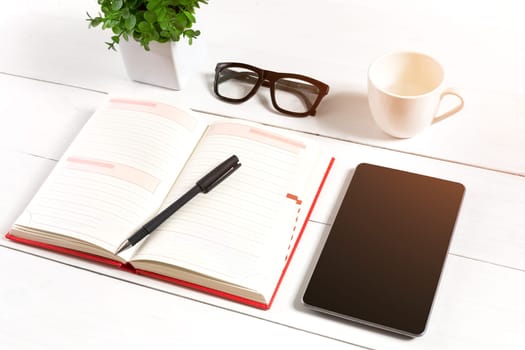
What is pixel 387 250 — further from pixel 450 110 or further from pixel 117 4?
pixel 117 4

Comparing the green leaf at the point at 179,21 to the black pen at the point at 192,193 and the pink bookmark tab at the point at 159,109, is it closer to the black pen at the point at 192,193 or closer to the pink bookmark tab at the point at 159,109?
the pink bookmark tab at the point at 159,109

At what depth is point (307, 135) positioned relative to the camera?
125 cm

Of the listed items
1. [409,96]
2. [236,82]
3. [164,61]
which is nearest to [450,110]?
[409,96]

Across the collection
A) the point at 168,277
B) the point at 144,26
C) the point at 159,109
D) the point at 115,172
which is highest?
the point at 144,26

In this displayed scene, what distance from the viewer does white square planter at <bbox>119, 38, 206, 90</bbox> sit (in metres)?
1.29

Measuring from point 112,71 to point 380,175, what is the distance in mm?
542

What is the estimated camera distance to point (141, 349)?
100cm

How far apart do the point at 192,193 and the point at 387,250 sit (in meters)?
0.28

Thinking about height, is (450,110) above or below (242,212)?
above

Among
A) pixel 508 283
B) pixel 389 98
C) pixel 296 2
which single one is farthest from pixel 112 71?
pixel 508 283

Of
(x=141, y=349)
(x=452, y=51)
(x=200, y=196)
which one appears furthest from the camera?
(x=452, y=51)

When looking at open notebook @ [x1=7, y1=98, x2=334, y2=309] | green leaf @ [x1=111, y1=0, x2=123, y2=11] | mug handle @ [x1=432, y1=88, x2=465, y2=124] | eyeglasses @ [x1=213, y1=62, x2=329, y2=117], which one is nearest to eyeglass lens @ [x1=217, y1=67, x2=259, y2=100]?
eyeglasses @ [x1=213, y1=62, x2=329, y2=117]

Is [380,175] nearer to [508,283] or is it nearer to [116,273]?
[508,283]

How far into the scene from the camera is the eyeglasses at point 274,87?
1281mm
